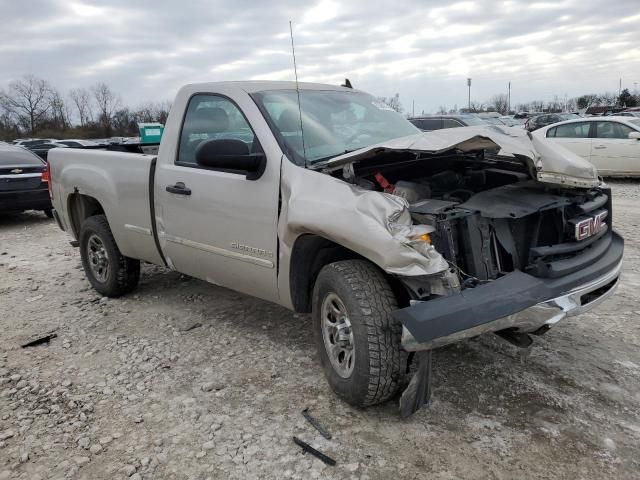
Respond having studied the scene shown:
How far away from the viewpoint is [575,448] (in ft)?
8.81

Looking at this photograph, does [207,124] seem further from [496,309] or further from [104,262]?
Answer: [496,309]

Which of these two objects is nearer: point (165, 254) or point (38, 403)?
point (38, 403)

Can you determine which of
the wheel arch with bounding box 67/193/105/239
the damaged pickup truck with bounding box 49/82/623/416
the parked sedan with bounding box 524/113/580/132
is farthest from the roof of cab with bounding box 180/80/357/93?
the parked sedan with bounding box 524/113/580/132

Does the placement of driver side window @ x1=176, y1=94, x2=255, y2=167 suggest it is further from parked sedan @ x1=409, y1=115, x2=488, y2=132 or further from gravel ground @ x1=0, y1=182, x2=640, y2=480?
parked sedan @ x1=409, y1=115, x2=488, y2=132

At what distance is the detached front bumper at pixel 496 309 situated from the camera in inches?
98.7

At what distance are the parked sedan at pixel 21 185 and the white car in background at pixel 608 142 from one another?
9919 mm

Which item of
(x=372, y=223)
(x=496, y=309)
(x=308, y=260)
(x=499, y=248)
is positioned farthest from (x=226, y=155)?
(x=496, y=309)

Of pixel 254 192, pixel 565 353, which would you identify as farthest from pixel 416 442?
pixel 254 192

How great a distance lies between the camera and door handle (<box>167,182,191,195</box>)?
404 cm

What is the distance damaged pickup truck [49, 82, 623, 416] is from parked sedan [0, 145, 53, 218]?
21.3 ft

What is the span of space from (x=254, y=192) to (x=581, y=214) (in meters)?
2.01

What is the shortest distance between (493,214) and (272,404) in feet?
5.49

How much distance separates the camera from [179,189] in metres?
4.11

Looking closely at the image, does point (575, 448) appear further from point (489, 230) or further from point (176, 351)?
point (176, 351)
